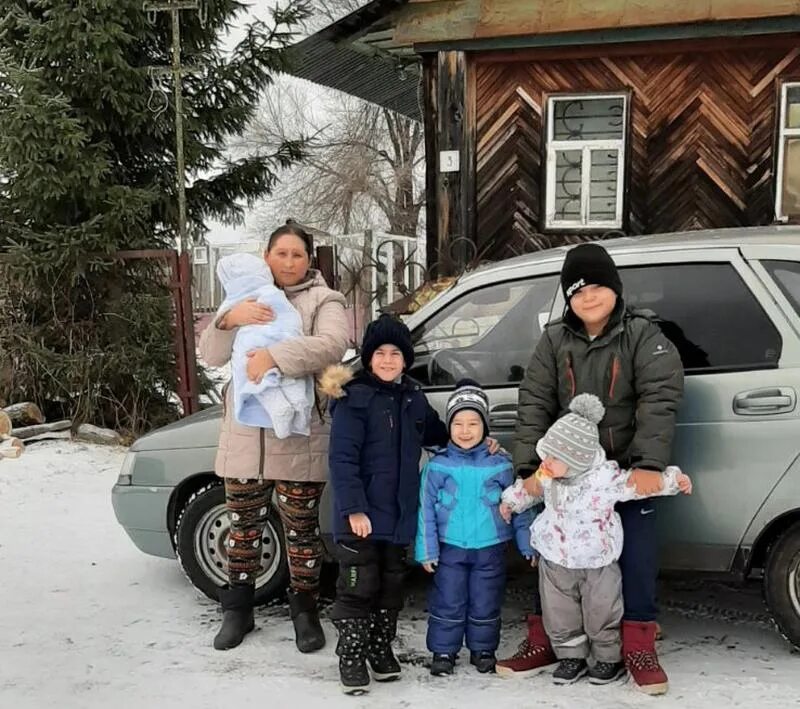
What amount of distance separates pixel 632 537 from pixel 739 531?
47 centimetres

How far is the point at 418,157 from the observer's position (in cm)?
3127

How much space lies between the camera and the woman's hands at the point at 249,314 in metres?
3.65

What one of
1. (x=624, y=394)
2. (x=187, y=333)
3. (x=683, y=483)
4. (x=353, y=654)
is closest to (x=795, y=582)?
(x=683, y=483)

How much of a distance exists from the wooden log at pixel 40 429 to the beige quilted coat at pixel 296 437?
5.22m

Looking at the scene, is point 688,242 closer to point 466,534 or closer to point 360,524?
point 466,534

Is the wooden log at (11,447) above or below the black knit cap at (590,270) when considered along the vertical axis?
below

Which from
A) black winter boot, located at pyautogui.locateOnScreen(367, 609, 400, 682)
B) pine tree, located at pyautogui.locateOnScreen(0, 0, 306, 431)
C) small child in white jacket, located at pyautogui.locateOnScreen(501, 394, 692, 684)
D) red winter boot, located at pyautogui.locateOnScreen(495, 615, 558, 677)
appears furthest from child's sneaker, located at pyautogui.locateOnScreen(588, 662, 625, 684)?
pine tree, located at pyautogui.locateOnScreen(0, 0, 306, 431)

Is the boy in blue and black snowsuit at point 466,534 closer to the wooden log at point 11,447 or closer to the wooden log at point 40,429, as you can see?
the wooden log at point 11,447

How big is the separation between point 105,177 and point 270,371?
5.67 meters

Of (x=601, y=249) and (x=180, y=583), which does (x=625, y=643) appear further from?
(x=180, y=583)

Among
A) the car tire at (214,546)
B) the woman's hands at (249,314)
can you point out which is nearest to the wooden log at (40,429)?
the car tire at (214,546)

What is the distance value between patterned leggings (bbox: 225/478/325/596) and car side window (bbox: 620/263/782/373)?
167 cm

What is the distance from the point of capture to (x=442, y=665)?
3531 mm

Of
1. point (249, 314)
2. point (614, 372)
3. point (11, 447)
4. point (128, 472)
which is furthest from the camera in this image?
point (11, 447)
